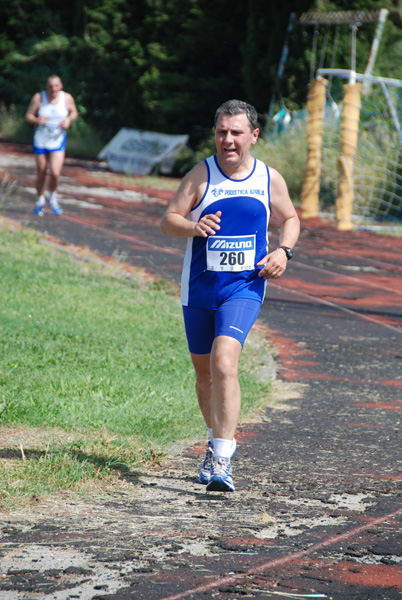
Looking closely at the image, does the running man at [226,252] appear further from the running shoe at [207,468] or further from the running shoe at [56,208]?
the running shoe at [56,208]

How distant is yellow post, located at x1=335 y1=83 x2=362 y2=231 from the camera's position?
17.4 m

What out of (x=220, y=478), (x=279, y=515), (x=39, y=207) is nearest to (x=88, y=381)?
(x=220, y=478)

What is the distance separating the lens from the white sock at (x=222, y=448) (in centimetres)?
495

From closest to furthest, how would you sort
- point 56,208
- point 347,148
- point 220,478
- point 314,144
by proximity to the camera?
1. point 220,478
2. point 56,208
3. point 347,148
4. point 314,144

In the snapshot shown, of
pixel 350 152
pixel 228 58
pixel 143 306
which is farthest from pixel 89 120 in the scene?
pixel 143 306

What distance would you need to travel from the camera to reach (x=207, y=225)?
15.9ft

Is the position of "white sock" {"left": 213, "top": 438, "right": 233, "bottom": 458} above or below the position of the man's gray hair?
below

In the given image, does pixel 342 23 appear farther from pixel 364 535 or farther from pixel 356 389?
pixel 364 535

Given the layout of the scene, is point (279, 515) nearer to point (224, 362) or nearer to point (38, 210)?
point (224, 362)

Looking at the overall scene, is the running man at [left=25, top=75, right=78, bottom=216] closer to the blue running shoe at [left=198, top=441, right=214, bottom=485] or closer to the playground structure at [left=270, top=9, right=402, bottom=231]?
the playground structure at [left=270, top=9, right=402, bottom=231]

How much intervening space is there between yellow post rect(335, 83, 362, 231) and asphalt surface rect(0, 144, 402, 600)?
7.92 m

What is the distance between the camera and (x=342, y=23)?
21984 mm

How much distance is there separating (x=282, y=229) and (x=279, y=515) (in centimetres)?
156

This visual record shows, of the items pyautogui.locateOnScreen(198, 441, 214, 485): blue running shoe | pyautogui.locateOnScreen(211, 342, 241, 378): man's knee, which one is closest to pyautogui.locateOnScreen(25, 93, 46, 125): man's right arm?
pyautogui.locateOnScreen(198, 441, 214, 485): blue running shoe
